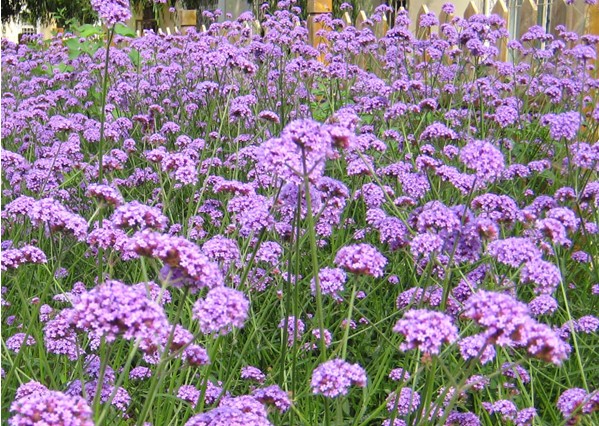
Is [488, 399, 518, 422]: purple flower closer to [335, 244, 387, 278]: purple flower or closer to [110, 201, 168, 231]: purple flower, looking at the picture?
[335, 244, 387, 278]: purple flower

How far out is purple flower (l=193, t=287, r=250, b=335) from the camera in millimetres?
1445

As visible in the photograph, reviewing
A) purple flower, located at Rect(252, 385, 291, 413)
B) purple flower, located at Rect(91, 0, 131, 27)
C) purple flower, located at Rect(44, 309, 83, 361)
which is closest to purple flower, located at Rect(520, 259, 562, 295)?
purple flower, located at Rect(252, 385, 291, 413)

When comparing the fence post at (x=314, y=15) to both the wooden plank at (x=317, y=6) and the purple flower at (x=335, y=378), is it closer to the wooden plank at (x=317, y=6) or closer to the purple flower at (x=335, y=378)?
the wooden plank at (x=317, y=6)

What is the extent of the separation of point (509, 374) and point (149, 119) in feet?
8.56

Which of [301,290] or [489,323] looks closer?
[489,323]

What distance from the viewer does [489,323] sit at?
4.54 feet

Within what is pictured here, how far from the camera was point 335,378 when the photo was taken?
159cm

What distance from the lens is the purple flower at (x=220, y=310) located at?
145 centimetres

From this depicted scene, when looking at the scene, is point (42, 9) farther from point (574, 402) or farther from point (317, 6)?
point (574, 402)

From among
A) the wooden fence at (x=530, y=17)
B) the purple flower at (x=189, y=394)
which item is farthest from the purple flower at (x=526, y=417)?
the wooden fence at (x=530, y=17)

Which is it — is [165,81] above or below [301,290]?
above

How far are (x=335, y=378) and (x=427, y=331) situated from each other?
0.77ft

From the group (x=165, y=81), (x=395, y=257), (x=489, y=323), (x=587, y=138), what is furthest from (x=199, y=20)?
(x=489, y=323)

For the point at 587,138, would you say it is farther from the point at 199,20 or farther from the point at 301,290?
the point at 199,20
